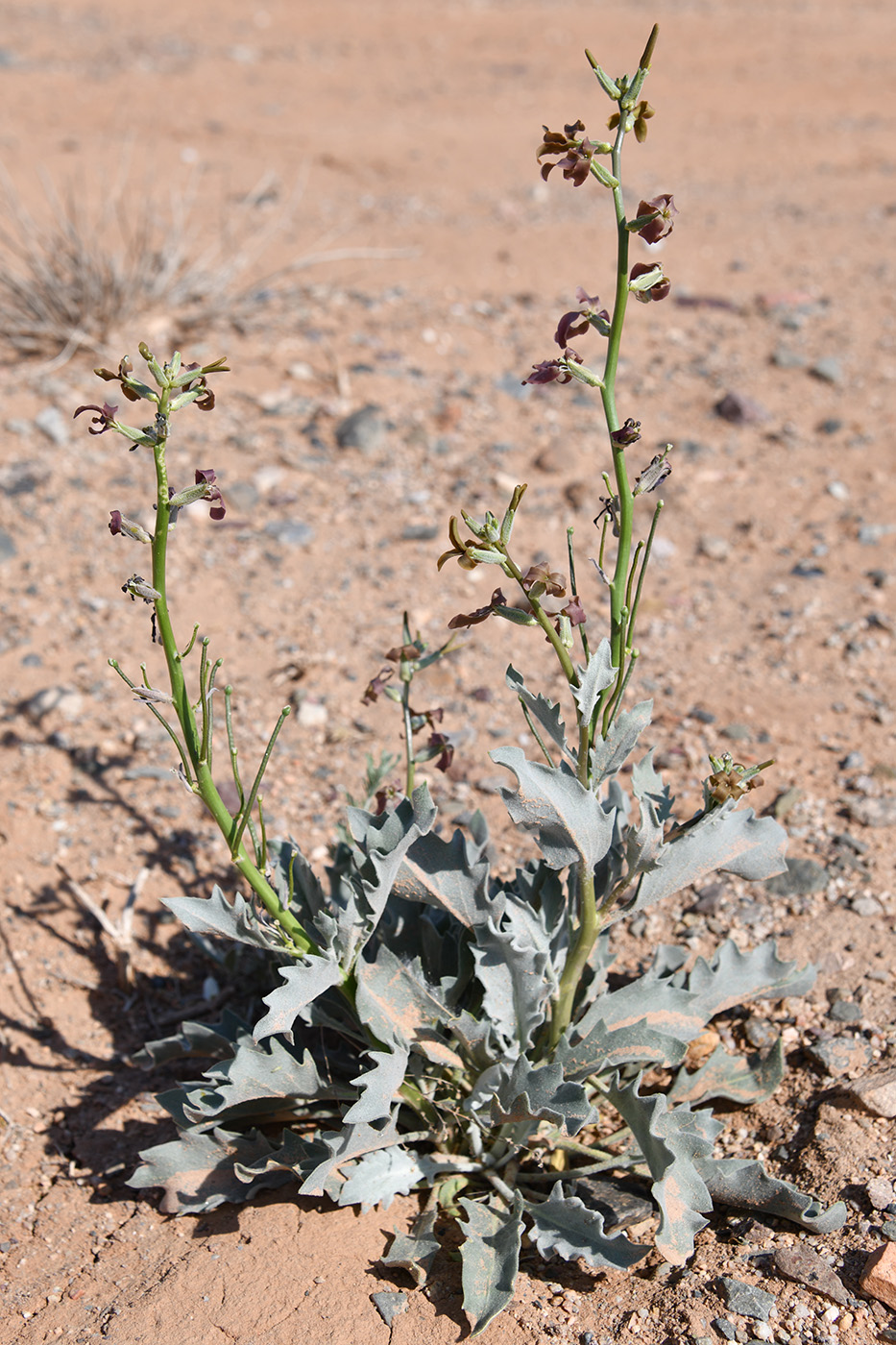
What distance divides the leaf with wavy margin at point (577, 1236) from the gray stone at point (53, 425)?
365cm

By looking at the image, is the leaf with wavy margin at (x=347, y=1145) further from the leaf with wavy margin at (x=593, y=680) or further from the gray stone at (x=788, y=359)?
the gray stone at (x=788, y=359)

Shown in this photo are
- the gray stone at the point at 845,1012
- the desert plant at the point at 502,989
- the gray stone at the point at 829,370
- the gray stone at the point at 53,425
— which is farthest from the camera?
the gray stone at the point at 829,370

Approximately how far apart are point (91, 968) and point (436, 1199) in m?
1.19

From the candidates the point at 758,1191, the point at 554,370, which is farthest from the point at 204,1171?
the point at 554,370

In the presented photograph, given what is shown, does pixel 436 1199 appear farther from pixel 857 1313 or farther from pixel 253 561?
pixel 253 561

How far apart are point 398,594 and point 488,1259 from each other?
244 centimetres

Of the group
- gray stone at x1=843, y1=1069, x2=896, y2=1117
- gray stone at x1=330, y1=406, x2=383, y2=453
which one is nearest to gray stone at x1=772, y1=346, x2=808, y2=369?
gray stone at x1=330, y1=406, x2=383, y2=453

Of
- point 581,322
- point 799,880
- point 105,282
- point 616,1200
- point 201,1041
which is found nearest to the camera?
point 581,322

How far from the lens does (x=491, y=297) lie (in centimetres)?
580

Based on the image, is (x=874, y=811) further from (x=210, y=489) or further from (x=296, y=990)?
(x=210, y=489)

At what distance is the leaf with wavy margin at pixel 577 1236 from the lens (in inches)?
79.7

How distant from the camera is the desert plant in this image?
1.80 meters

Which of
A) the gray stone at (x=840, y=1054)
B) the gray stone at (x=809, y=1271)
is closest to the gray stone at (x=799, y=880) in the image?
the gray stone at (x=840, y=1054)

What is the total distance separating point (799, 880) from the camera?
2.94 metres
